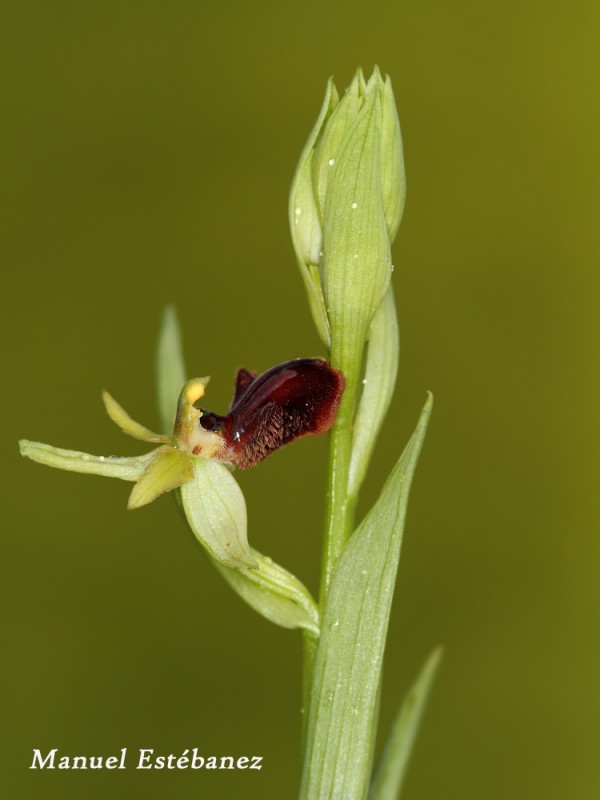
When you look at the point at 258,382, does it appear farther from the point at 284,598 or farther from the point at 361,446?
the point at 284,598

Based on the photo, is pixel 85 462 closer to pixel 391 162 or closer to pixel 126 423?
pixel 126 423

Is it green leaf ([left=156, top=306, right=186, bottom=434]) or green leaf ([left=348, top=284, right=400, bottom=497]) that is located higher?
green leaf ([left=156, top=306, right=186, bottom=434])

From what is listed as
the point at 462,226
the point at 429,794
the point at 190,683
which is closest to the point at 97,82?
the point at 462,226

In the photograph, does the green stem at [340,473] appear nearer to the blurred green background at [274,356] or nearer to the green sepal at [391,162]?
the green sepal at [391,162]

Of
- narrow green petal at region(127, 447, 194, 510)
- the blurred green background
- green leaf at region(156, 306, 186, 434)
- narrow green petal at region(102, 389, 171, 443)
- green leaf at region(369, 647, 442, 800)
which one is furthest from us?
the blurred green background

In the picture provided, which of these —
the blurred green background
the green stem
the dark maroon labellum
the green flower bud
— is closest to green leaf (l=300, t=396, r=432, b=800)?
the green stem

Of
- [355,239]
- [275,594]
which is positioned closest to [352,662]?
[275,594]

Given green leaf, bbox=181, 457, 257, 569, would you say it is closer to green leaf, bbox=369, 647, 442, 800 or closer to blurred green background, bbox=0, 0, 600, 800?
green leaf, bbox=369, 647, 442, 800
